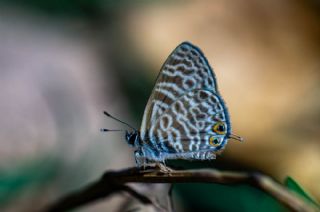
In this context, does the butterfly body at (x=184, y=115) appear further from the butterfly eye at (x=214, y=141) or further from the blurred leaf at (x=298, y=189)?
the blurred leaf at (x=298, y=189)

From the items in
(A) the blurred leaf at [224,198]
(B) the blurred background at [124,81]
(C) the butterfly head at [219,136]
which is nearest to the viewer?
(A) the blurred leaf at [224,198]

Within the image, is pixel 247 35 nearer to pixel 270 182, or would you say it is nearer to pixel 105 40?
pixel 105 40

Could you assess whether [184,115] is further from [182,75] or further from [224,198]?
[224,198]

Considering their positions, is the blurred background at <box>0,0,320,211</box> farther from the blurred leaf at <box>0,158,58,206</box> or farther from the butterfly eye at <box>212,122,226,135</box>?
the butterfly eye at <box>212,122,226,135</box>

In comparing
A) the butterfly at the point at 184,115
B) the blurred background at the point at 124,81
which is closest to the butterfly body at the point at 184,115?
the butterfly at the point at 184,115

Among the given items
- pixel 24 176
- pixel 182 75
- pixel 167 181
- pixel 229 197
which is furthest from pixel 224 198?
pixel 24 176
